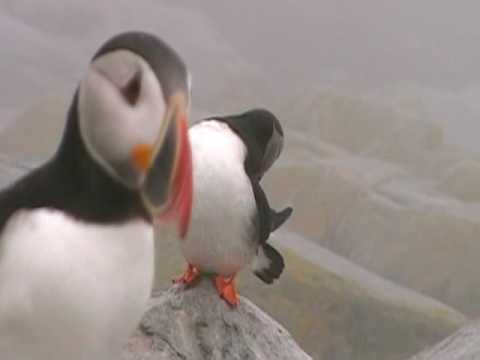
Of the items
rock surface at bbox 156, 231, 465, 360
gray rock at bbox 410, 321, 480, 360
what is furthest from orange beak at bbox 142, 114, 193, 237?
rock surface at bbox 156, 231, 465, 360

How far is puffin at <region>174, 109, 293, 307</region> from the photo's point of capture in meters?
1.58

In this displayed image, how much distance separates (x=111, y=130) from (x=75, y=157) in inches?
2.5

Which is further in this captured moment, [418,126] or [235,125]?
[418,126]

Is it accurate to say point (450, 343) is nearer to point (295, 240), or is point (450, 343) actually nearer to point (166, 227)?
point (166, 227)

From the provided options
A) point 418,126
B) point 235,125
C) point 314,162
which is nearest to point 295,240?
point 314,162

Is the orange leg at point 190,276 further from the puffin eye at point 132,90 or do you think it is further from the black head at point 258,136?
the puffin eye at point 132,90

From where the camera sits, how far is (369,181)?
3.90 metres

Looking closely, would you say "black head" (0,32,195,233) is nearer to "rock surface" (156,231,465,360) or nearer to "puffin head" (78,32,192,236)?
"puffin head" (78,32,192,236)

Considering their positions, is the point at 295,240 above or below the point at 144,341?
below

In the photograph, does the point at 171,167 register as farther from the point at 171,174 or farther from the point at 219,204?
the point at 219,204

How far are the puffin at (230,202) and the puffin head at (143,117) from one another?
715 millimetres

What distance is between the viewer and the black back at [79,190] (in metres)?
0.86

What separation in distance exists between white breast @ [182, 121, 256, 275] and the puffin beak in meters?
0.72

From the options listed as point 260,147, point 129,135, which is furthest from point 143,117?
point 260,147
